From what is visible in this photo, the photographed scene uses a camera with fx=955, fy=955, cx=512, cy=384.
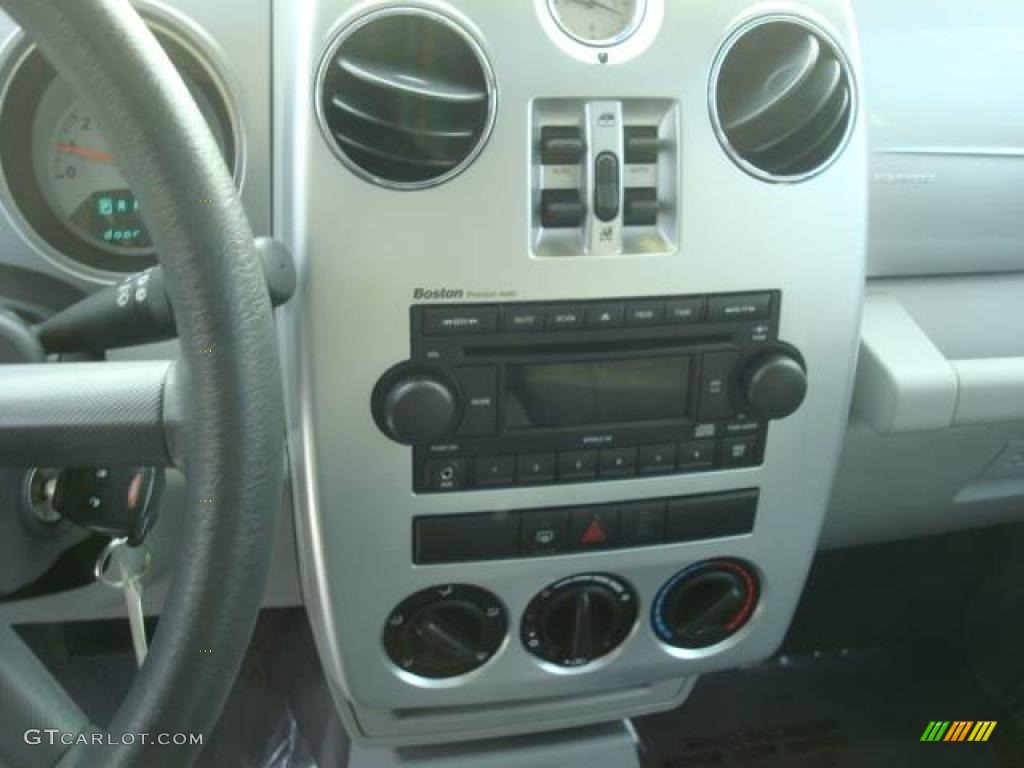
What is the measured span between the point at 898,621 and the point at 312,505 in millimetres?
1050

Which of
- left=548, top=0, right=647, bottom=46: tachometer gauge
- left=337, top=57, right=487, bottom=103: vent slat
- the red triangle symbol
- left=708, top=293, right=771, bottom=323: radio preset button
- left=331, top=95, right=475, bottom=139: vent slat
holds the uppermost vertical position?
left=548, top=0, right=647, bottom=46: tachometer gauge

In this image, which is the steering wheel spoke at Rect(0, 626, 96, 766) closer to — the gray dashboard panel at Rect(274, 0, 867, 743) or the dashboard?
the dashboard

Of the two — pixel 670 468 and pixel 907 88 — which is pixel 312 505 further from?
pixel 907 88

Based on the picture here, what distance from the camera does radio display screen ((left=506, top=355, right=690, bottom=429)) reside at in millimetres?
671

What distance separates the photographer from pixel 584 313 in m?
0.65

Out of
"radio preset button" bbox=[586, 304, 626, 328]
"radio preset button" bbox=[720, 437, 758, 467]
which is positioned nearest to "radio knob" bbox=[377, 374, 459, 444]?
"radio preset button" bbox=[586, 304, 626, 328]

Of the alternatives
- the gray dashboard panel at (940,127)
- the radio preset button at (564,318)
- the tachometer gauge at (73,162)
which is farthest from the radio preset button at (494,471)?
the gray dashboard panel at (940,127)

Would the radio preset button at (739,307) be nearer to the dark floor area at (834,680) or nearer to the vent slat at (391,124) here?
the vent slat at (391,124)

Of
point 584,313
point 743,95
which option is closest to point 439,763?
point 584,313

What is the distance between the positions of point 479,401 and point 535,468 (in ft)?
0.23

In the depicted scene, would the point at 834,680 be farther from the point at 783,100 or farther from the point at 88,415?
the point at 88,415

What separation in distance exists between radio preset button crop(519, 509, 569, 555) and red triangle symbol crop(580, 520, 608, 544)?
0.05 ft

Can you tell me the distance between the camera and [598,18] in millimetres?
634

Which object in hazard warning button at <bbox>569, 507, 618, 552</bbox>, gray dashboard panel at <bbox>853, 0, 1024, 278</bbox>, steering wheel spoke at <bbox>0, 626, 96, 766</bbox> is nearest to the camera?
steering wheel spoke at <bbox>0, 626, 96, 766</bbox>
